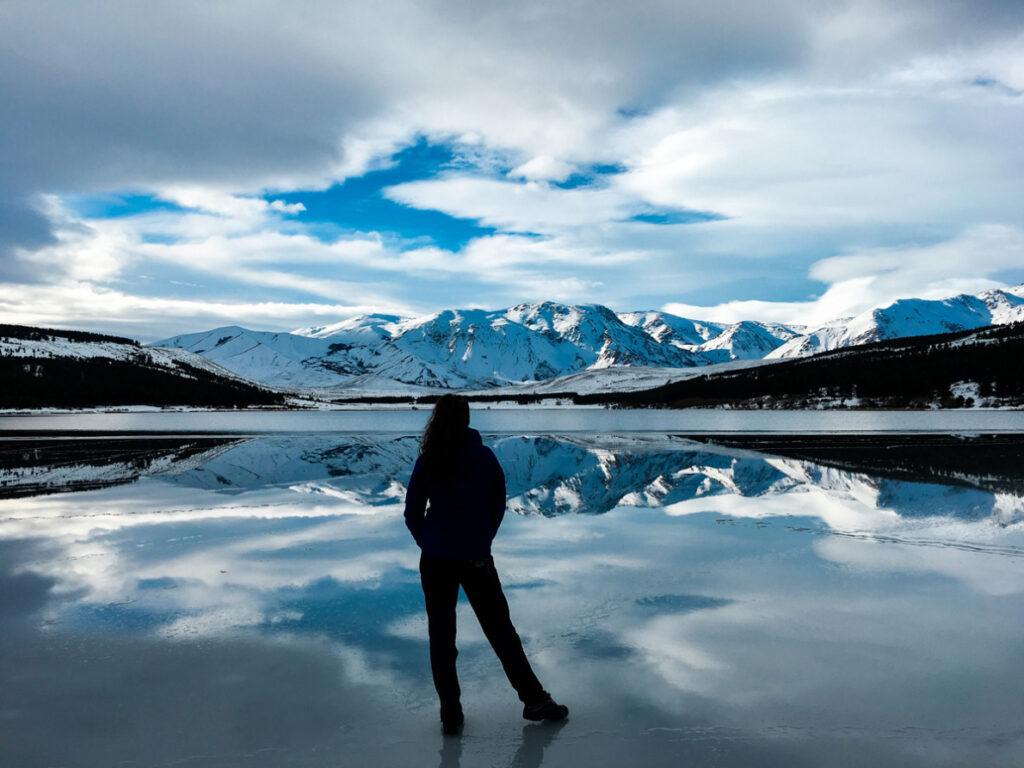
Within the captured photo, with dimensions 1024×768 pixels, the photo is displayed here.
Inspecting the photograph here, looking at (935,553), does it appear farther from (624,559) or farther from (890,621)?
(624,559)

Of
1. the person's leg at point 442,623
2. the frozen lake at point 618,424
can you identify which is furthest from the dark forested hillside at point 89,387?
the person's leg at point 442,623

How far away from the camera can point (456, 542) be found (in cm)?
567

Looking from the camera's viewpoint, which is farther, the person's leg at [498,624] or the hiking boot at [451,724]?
the person's leg at [498,624]

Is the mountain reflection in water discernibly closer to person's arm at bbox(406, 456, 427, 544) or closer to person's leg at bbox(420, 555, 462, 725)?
person's leg at bbox(420, 555, 462, 725)

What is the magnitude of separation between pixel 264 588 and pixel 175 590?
1.19m

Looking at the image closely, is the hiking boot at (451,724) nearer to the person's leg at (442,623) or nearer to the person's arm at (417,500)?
the person's leg at (442,623)

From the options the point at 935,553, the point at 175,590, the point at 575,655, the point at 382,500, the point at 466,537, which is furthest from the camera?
the point at 382,500

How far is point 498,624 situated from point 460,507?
1.06 meters

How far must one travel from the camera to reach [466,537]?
569cm

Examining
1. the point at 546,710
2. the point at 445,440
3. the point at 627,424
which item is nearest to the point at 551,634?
the point at 546,710

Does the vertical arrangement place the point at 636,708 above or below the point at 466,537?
below

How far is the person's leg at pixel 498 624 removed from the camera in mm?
5781

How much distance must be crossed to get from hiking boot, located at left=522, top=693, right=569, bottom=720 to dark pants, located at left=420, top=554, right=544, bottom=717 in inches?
1.8

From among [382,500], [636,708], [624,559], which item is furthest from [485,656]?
[382,500]
